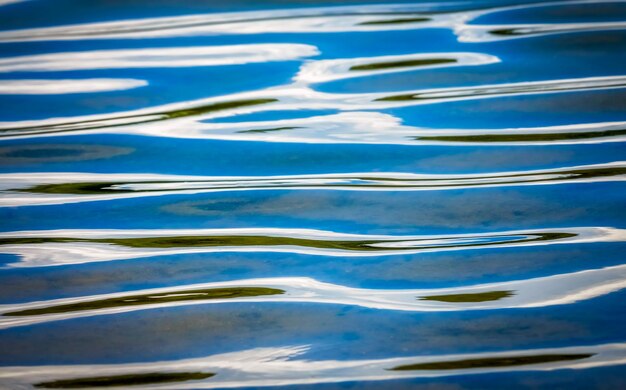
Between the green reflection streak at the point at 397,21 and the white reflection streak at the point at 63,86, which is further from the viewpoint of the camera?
the green reflection streak at the point at 397,21

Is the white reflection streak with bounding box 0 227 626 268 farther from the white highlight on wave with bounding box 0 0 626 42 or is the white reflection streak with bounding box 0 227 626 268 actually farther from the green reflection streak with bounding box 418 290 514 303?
the white highlight on wave with bounding box 0 0 626 42

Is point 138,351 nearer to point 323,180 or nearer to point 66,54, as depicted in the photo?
point 323,180

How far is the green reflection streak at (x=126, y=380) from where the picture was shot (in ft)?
3.54

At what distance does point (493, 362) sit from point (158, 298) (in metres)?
0.57

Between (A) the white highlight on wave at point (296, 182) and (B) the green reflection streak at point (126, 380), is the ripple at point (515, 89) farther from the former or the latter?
(B) the green reflection streak at point (126, 380)

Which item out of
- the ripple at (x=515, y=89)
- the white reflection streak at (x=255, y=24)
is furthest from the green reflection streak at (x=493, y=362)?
the white reflection streak at (x=255, y=24)

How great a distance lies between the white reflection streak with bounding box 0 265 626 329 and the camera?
1229mm

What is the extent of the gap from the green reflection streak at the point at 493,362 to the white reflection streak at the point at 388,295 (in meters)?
0.13

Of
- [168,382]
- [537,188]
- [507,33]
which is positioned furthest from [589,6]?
[168,382]

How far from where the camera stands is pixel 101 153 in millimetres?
1775

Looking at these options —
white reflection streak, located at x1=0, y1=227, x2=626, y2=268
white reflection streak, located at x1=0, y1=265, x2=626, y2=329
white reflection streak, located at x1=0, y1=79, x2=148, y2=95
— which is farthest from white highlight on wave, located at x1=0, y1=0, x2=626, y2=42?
white reflection streak, located at x1=0, y1=265, x2=626, y2=329

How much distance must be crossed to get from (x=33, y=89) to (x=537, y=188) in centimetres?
137

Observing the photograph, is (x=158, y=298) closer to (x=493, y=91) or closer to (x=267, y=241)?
(x=267, y=241)

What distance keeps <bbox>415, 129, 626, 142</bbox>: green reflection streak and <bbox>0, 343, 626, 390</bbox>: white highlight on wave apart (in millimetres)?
701
